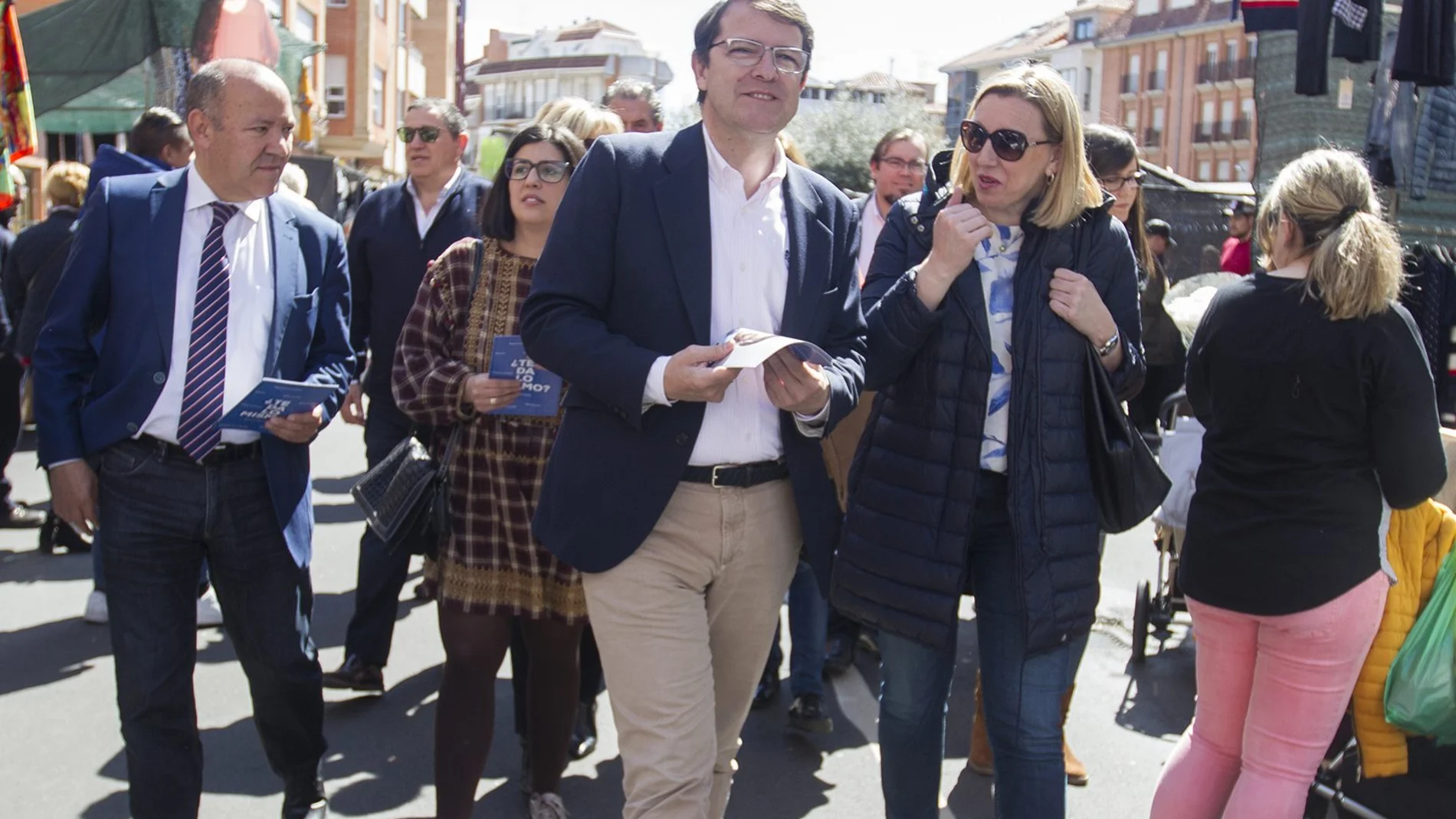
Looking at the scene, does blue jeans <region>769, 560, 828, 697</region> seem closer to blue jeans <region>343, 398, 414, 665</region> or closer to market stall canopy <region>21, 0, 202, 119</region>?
blue jeans <region>343, 398, 414, 665</region>

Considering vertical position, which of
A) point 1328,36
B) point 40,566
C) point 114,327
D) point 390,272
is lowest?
point 40,566

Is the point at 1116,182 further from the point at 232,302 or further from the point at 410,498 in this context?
the point at 232,302

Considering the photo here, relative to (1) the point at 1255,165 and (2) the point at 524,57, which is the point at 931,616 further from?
(2) the point at 524,57

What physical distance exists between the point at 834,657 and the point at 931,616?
285cm

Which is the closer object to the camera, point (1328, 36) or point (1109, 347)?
point (1109, 347)

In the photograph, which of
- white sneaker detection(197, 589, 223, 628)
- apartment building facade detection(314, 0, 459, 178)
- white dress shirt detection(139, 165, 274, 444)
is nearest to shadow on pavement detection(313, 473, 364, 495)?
white sneaker detection(197, 589, 223, 628)

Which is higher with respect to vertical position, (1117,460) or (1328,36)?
(1328,36)

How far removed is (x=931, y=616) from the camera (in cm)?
344

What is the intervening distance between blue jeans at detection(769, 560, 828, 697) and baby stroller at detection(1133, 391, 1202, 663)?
134 cm

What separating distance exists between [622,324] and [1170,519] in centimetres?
310

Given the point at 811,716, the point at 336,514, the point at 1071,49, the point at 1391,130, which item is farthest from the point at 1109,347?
the point at 1071,49

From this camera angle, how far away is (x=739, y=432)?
126 inches

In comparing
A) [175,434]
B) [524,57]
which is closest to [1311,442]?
[175,434]

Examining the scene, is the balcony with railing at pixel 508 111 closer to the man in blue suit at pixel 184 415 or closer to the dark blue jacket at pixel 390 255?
the dark blue jacket at pixel 390 255
